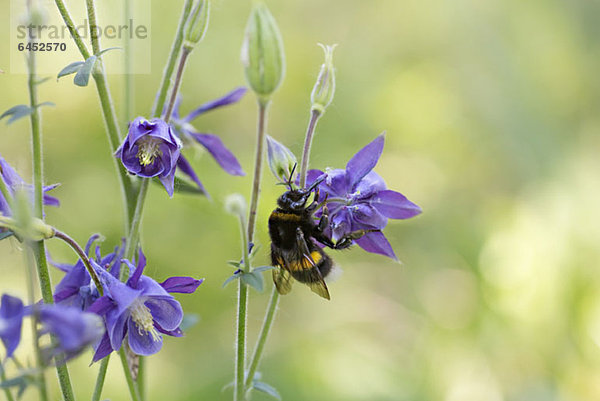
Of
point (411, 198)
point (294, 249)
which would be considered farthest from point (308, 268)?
point (411, 198)

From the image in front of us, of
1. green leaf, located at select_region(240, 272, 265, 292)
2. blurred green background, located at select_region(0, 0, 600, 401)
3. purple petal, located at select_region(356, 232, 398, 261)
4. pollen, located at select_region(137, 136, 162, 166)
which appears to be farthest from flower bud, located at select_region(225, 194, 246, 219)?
blurred green background, located at select_region(0, 0, 600, 401)

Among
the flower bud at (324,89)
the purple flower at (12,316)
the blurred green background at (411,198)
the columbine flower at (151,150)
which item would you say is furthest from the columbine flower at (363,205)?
the blurred green background at (411,198)

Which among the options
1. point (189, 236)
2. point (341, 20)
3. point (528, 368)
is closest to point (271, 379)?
point (189, 236)

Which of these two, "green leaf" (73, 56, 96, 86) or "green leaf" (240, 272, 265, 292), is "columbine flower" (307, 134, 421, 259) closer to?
"green leaf" (240, 272, 265, 292)

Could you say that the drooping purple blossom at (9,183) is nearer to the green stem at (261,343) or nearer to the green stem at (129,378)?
the green stem at (129,378)

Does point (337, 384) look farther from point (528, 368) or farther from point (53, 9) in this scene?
point (53, 9)
